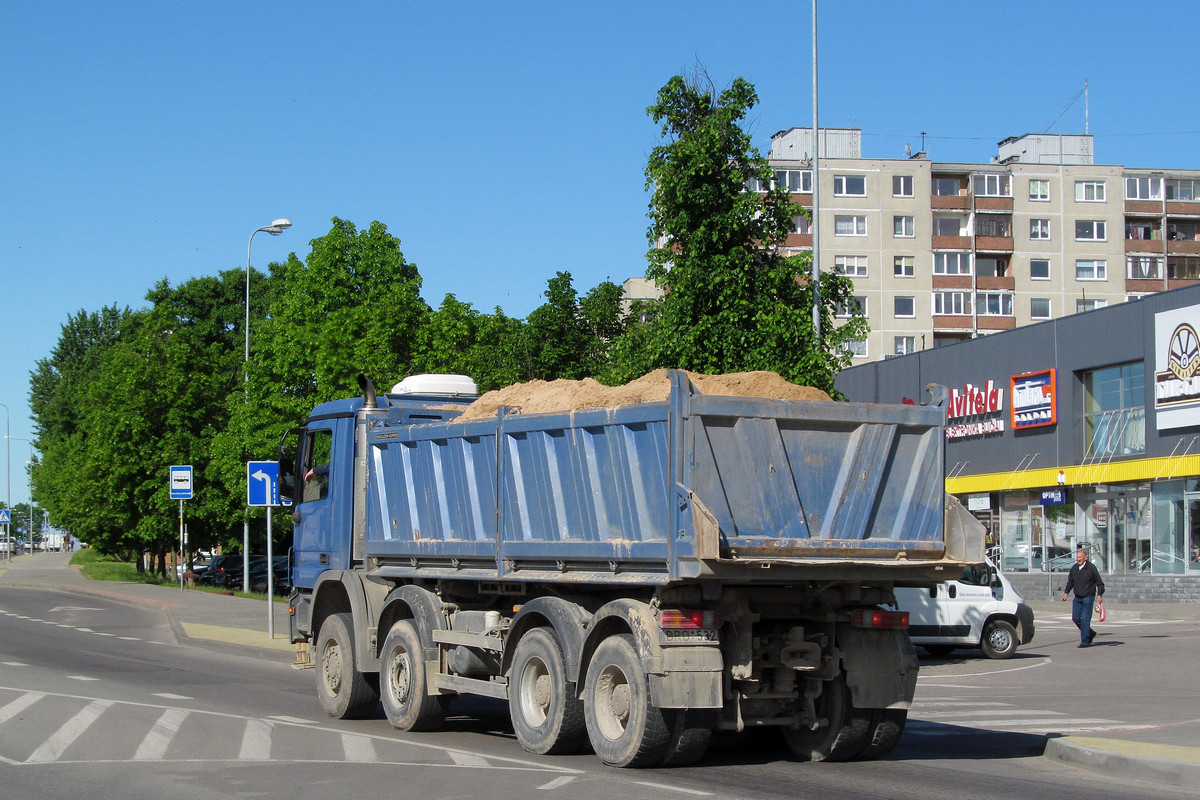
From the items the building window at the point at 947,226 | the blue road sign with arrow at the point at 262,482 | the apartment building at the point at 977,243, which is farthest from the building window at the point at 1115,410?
the building window at the point at 947,226

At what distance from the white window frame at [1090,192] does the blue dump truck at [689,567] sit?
72884 mm

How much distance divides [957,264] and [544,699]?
70.4 meters

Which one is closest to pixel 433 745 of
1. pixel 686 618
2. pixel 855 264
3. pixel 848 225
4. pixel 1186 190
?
pixel 686 618

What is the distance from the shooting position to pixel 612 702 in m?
9.21

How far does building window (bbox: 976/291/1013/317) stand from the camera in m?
75.9

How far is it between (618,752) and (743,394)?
2.78 meters

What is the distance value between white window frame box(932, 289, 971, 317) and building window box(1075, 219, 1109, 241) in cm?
811

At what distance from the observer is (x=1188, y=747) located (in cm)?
1004

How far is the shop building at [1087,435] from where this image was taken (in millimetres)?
35719

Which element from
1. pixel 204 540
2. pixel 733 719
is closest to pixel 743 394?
pixel 733 719

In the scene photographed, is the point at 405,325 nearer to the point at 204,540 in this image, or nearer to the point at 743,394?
the point at 743,394

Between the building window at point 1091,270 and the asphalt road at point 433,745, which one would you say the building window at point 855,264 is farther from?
the asphalt road at point 433,745

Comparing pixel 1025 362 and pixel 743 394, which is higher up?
pixel 1025 362

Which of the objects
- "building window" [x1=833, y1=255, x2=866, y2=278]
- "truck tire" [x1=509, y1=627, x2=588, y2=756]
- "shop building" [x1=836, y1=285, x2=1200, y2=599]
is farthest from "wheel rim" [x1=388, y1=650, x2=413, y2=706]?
"building window" [x1=833, y1=255, x2=866, y2=278]
